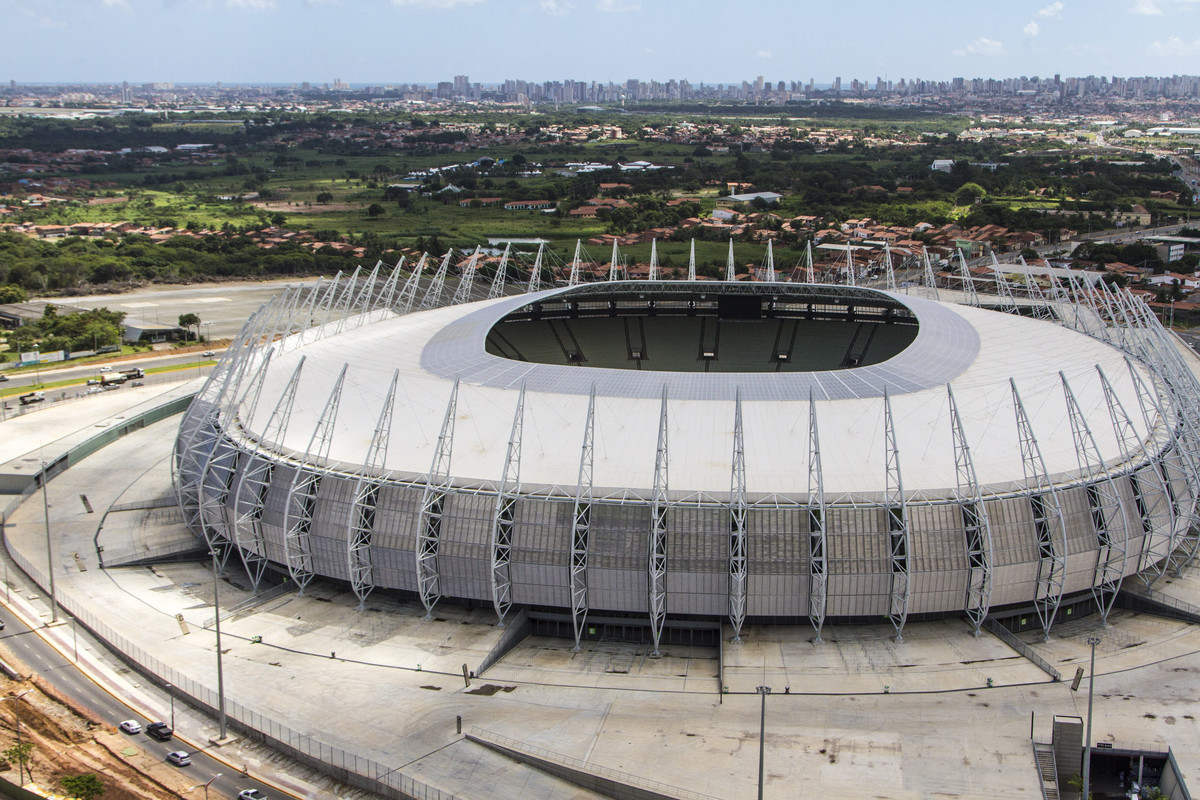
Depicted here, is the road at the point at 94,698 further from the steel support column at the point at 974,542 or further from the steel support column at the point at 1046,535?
the steel support column at the point at 1046,535

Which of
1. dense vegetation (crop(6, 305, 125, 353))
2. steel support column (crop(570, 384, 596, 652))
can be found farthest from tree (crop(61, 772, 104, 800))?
dense vegetation (crop(6, 305, 125, 353))

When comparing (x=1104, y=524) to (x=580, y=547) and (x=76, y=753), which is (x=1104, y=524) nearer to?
(x=580, y=547)

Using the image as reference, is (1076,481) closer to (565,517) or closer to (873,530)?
(873,530)

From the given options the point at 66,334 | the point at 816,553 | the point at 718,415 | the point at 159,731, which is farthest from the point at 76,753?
the point at 66,334

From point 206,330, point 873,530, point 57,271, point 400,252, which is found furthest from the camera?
point 400,252

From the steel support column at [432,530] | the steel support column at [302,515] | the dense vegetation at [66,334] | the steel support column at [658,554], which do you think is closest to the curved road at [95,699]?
the steel support column at [302,515]

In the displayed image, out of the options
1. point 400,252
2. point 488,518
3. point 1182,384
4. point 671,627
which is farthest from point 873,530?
point 400,252
